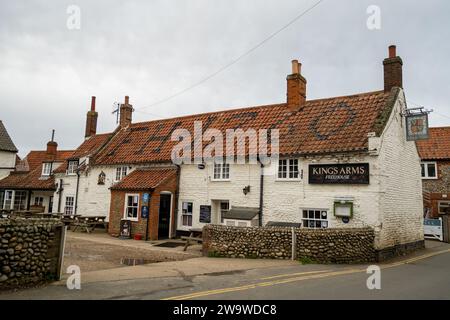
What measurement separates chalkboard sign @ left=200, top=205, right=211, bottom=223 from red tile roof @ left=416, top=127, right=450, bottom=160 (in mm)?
20889

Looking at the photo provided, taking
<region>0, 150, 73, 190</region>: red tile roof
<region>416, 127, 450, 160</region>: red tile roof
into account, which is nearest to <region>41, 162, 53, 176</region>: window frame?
<region>0, 150, 73, 190</region>: red tile roof

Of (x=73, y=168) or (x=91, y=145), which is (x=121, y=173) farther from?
(x=91, y=145)

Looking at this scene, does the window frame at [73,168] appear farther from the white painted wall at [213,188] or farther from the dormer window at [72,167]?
the white painted wall at [213,188]

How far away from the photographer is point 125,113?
30.5 metres

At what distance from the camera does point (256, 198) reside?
1911cm

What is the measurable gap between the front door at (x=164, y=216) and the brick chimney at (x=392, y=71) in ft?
46.2

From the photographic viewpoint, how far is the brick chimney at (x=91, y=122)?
108ft

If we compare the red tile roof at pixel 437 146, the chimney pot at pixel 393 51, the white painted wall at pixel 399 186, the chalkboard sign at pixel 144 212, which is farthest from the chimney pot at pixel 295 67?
the red tile roof at pixel 437 146

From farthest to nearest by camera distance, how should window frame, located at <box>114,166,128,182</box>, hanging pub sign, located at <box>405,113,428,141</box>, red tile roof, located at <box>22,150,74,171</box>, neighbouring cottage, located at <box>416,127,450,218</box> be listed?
red tile roof, located at <box>22,150,74,171</box>, neighbouring cottage, located at <box>416,127,450,218</box>, window frame, located at <box>114,166,128,182</box>, hanging pub sign, located at <box>405,113,428,141</box>

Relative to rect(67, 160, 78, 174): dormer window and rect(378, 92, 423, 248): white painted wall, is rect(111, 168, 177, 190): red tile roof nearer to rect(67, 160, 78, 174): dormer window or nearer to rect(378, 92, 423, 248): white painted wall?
rect(67, 160, 78, 174): dormer window

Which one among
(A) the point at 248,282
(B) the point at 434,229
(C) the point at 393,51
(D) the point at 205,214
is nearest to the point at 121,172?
(D) the point at 205,214

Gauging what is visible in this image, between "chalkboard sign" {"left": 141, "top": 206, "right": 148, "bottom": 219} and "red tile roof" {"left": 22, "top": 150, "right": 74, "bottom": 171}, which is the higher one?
"red tile roof" {"left": 22, "top": 150, "right": 74, "bottom": 171}

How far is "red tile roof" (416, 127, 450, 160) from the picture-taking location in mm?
30250
